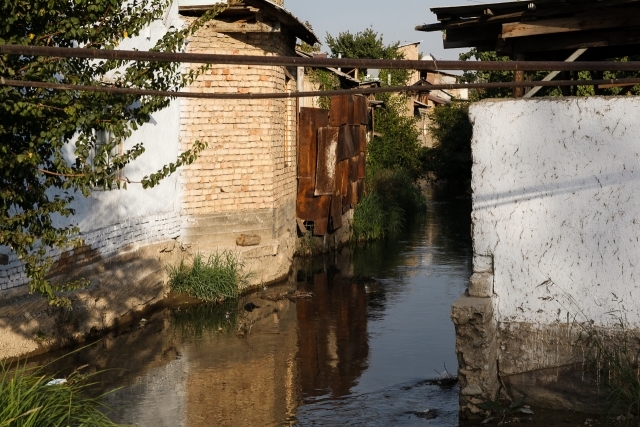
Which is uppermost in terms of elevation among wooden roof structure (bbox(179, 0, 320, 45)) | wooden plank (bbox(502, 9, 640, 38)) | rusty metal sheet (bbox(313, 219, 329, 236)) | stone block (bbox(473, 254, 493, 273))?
wooden roof structure (bbox(179, 0, 320, 45))

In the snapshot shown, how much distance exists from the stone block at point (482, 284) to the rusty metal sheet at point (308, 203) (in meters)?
9.43

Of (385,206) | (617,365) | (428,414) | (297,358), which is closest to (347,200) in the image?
(385,206)

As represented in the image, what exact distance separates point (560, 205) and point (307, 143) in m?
9.89

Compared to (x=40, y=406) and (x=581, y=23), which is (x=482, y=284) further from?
(x=40, y=406)

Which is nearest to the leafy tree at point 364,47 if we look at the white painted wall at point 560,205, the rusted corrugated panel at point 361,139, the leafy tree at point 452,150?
the leafy tree at point 452,150

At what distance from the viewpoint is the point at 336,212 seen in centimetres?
1736

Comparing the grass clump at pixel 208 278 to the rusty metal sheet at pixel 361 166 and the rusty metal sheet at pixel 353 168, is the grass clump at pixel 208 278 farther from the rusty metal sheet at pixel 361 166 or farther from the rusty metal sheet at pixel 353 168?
the rusty metal sheet at pixel 361 166

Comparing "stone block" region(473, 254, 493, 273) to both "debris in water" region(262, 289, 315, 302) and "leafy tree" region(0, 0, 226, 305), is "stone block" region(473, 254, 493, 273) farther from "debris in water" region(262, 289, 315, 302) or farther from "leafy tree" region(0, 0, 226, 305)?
"debris in water" region(262, 289, 315, 302)

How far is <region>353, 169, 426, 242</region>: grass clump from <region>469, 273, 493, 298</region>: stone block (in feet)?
42.4

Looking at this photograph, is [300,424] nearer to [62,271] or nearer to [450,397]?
[450,397]

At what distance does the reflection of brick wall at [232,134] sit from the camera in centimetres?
1298

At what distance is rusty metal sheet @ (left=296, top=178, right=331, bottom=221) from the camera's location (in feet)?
53.7

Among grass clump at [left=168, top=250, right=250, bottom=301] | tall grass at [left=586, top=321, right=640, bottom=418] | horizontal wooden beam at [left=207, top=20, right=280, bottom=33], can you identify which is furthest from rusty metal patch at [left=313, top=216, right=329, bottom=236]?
tall grass at [left=586, top=321, right=640, bottom=418]

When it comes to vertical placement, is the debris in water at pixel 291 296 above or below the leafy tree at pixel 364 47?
below
